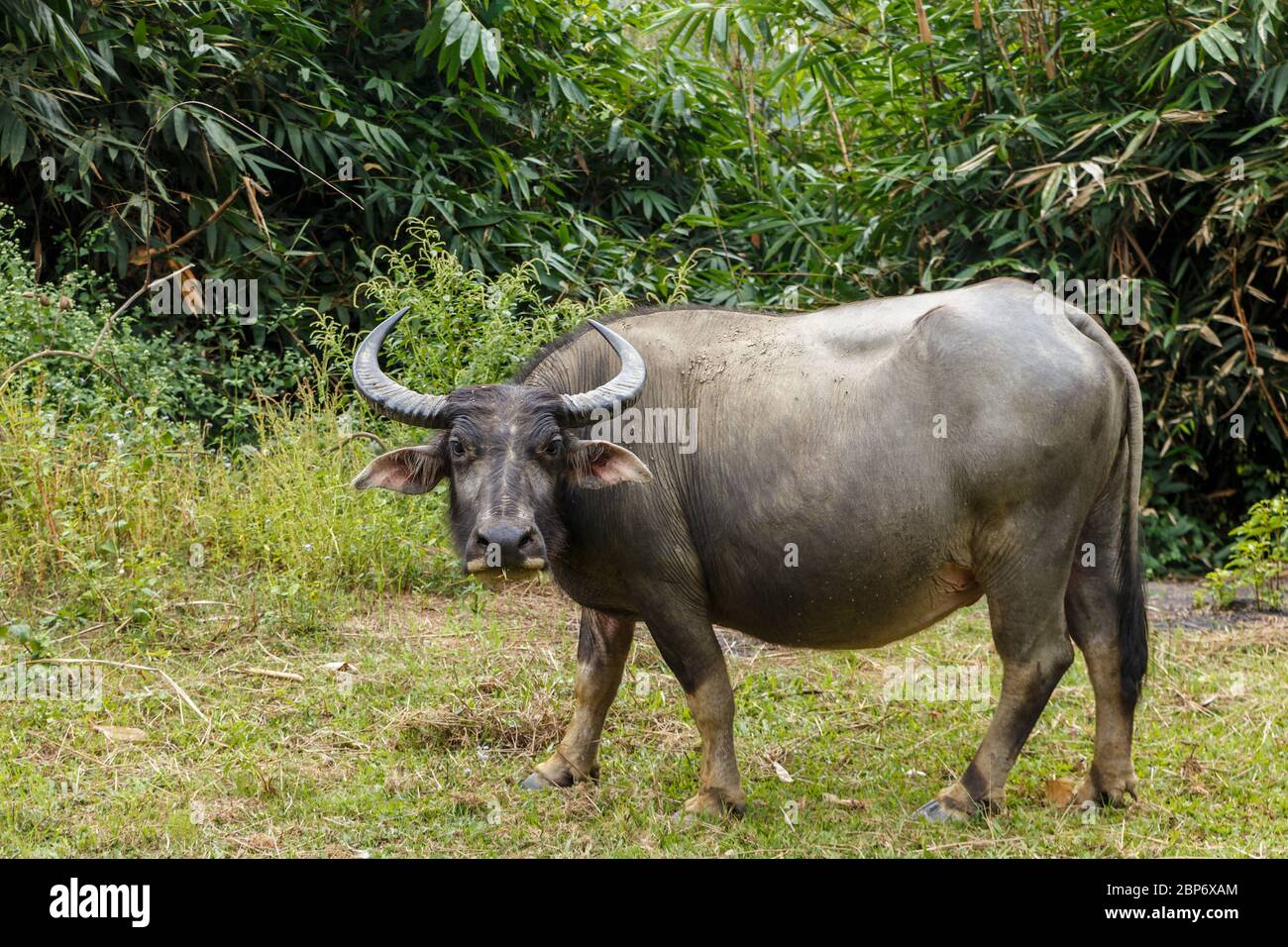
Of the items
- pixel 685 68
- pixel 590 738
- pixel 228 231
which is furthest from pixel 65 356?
pixel 685 68

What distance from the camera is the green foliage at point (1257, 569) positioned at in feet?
26.9

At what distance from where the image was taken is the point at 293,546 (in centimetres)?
757

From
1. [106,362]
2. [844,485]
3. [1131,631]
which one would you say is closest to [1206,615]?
[1131,631]

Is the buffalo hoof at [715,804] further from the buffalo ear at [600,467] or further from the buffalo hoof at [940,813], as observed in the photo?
the buffalo ear at [600,467]

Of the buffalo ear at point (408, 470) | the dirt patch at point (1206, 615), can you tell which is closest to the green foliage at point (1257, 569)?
the dirt patch at point (1206, 615)

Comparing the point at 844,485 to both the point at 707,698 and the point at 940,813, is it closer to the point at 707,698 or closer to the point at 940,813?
the point at 707,698

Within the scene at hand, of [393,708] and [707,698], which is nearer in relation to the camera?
[707,698]

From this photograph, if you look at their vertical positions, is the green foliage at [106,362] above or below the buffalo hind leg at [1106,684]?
above

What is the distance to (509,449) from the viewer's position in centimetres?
481

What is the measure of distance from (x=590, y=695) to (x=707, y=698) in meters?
0.67

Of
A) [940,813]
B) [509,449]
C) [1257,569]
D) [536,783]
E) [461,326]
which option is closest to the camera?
[509,449]

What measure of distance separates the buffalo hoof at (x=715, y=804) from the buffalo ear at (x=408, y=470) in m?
1.66

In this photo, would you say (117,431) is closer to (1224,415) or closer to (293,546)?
(293,546)

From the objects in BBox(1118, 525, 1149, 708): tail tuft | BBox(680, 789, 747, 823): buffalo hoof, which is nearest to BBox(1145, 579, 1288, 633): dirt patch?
BBox(1118, 525, 1149, 708): tail tuft
